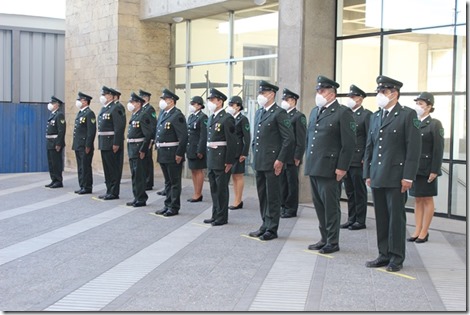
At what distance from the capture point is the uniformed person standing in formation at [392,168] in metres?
6.68

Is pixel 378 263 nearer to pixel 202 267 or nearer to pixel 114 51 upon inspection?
pixel 202 267

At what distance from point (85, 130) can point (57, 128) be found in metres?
1.11

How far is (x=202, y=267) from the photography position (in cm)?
679

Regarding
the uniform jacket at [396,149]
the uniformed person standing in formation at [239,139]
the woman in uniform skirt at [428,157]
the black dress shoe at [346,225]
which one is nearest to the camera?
the uniform jacket at [396,149]

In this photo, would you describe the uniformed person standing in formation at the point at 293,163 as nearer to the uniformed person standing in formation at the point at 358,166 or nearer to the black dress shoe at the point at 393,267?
the uniformed person standing in formation at the point at 358,166

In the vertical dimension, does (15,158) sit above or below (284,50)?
below

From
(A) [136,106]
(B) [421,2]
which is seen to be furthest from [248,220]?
(B) [421,2]

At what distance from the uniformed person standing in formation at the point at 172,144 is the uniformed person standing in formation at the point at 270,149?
1999 millimetres

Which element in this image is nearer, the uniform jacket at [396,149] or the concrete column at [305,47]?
the uniform jacket at [396,149]

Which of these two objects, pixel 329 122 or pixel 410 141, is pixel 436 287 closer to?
pixel 410 141

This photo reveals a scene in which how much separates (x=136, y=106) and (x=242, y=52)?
4383mm

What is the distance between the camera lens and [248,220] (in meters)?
9.98

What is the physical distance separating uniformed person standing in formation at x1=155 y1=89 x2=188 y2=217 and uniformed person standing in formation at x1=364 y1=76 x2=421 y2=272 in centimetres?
396

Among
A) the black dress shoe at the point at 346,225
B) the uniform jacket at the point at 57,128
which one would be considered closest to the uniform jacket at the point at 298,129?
the black dress shoe at the point at 346,225
